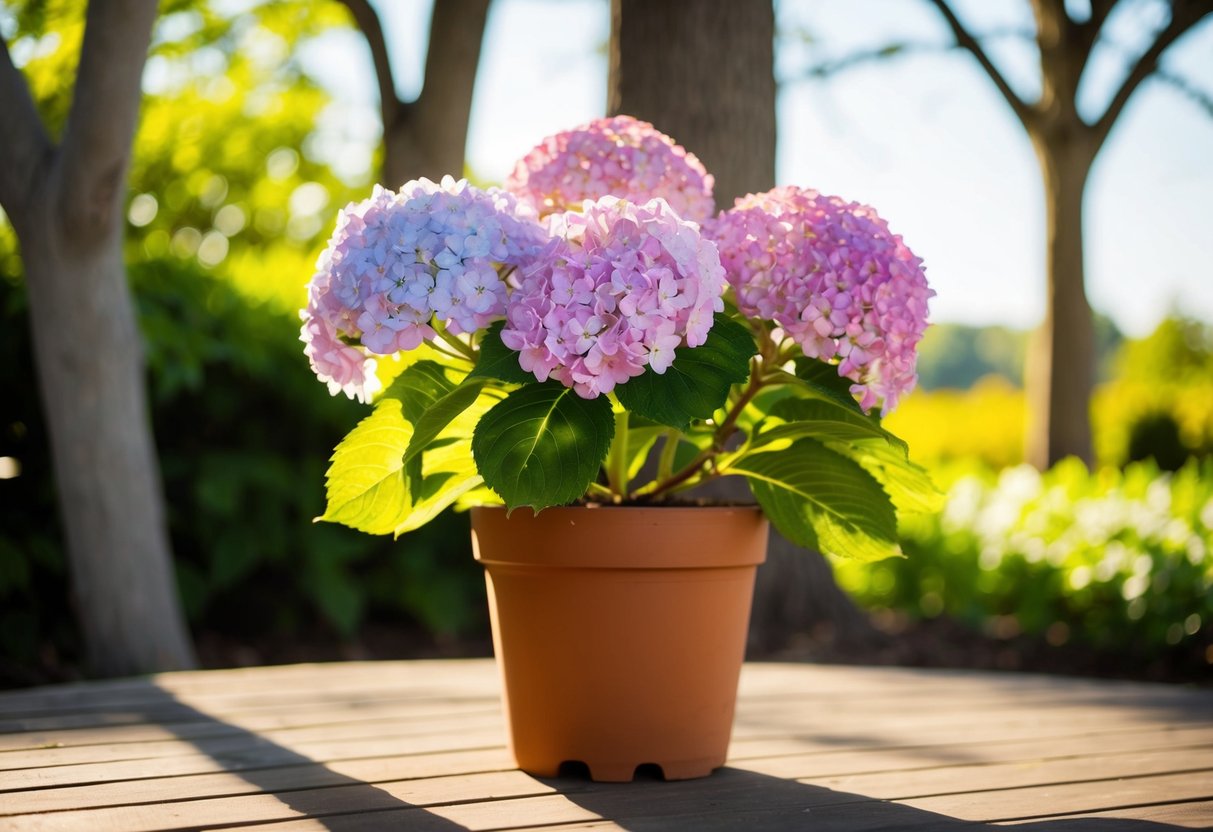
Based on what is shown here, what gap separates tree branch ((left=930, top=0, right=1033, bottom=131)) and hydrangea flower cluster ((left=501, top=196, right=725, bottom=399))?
6.09m

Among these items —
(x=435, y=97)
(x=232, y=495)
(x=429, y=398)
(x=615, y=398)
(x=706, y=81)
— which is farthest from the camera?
(x=435, y=97)

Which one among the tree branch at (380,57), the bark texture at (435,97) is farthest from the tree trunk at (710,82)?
the tree branch at (380,57)

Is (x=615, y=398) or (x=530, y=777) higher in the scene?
(x=615, y=398)

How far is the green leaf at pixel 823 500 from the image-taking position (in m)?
1.74

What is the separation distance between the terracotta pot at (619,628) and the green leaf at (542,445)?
0.17 meters

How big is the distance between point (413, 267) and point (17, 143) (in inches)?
83.7

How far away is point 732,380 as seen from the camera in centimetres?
151

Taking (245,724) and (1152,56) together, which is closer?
(245,724)

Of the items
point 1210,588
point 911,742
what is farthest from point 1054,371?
point 911,742

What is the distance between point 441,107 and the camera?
13.4 feet

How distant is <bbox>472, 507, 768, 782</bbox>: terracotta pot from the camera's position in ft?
5.52

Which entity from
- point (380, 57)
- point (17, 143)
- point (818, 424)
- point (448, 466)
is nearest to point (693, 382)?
point (818, 424)

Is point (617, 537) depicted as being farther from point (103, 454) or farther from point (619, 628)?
point (103, 454)

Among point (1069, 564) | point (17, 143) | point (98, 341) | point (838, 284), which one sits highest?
point (17, 143)
